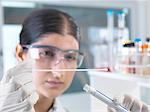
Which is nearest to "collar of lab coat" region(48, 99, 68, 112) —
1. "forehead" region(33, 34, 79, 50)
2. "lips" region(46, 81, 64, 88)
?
"lips" region(46, 81, 64, 88)

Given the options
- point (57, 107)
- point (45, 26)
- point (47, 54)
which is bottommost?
point (57, 107)

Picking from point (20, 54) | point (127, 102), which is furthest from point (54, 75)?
point (127, 102)

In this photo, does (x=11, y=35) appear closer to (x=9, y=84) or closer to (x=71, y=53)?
(x=71, y=53)

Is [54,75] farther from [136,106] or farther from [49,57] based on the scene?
[136,106]

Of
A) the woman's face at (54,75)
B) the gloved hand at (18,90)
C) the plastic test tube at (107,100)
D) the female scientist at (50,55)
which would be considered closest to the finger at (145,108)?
the female scientist at (50,55)

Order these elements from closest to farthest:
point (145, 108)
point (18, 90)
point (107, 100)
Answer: point (18, 90) → point (107, 100) → point (145, 108)

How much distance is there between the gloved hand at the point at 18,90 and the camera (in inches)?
23.9

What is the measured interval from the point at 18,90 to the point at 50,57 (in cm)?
23

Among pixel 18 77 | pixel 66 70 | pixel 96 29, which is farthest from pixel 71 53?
pixel 96 29

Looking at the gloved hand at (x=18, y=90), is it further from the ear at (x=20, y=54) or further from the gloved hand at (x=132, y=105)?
the gloved hand at (x=132, y=105)

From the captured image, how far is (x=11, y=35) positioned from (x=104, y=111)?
101 cm

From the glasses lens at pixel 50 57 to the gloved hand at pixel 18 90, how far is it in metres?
0.14

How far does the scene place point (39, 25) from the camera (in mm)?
873

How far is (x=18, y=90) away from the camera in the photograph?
2.03 feet
